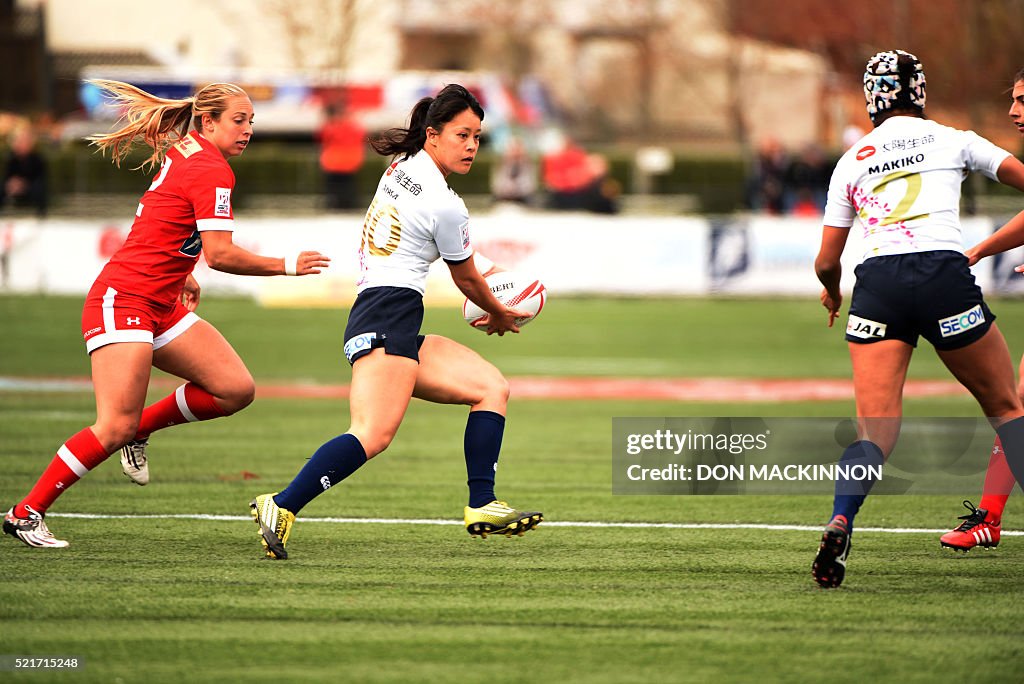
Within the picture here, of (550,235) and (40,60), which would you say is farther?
(40,60)

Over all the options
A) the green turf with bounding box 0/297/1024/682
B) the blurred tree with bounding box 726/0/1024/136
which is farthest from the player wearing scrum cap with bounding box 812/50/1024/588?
the blurred tree with bounding box 726/0/1024/136

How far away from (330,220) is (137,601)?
60.1 ft

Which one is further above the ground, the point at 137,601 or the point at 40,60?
the point at 40,60

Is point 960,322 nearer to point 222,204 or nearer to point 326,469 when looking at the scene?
point 326,469

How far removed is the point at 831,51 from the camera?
45.7m

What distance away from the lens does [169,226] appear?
290 inches

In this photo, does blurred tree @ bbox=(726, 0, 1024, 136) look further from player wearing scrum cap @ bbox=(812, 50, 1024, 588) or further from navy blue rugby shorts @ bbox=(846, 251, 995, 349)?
navy blue rugby shorts @ bbox=(846, 251, 995, 349)

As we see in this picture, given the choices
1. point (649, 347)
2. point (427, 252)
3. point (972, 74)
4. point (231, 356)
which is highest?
point (972, 74)

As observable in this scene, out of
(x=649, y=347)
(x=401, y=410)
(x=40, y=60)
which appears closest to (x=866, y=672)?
(x=401, y=410)

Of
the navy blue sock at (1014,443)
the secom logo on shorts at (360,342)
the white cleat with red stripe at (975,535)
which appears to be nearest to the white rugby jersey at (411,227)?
the secom logo on shorts at (360,342)

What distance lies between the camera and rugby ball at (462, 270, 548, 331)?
299 inches

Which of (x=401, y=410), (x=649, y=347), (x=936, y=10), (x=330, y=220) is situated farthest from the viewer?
(x=936, y=10)

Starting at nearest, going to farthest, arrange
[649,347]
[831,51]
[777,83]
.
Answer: [649,347] → [831,51] → [777,83]

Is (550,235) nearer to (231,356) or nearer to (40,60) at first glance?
(231,356)
